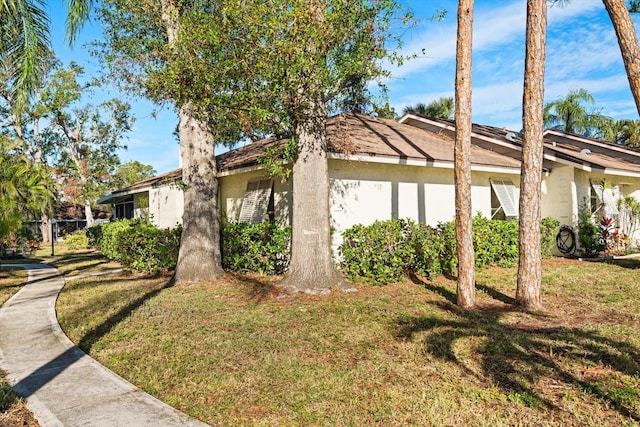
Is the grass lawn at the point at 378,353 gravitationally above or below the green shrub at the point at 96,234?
below

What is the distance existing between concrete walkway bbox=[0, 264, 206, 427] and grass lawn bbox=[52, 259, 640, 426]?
8.0 inches

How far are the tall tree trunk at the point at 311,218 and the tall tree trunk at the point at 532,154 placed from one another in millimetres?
3258

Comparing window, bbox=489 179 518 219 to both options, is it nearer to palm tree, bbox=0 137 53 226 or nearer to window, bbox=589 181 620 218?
window, bbox=589 181 620 218

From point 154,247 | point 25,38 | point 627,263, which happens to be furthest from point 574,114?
point 25,38

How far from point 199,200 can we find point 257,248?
1.86 m

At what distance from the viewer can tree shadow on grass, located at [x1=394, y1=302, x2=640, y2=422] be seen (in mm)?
4027

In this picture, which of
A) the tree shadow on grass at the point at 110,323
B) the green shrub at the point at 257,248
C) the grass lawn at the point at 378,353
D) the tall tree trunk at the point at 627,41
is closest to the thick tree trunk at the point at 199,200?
the green shrub at the point at 257,248

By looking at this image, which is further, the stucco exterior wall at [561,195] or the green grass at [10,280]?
the stucco exterior wall at [561,195]

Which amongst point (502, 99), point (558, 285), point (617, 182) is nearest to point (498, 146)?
point (502, 99)

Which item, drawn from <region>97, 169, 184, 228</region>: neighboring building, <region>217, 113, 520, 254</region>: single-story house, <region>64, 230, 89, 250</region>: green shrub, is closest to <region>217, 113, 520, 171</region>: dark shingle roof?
<region>217, 113, 520, 254</region>: single-story house

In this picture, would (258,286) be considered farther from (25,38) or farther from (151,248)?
(25,38)

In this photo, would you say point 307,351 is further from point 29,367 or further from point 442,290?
point 442,290

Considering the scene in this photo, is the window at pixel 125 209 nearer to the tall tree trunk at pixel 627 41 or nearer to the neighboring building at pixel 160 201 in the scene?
the neighboring building at pixel 160 201

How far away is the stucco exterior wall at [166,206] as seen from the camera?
1631cm
